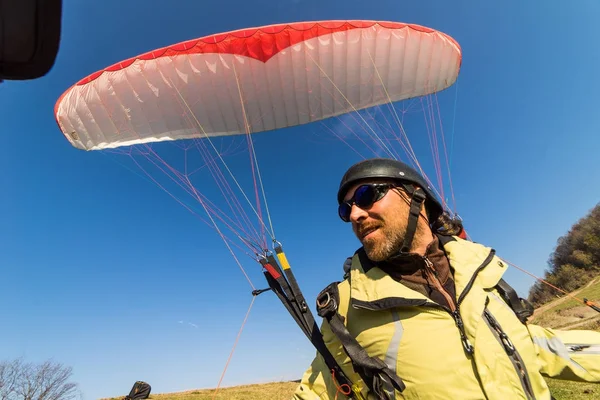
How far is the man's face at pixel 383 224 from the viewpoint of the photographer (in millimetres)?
2066

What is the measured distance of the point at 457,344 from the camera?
1.67 meters

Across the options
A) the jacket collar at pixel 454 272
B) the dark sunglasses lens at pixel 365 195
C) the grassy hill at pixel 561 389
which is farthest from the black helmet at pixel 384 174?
the grassy hill at pixel 561 389

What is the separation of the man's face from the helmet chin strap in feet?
0.10

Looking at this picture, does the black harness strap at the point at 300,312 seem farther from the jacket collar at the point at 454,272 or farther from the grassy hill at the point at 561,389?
the grassy hill at the point at 561,389

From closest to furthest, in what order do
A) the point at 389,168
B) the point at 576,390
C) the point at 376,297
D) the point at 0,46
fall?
the point at 0,46, the point at 376,297, the point at 389,168, the point at 576,390

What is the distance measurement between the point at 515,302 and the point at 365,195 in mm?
1177

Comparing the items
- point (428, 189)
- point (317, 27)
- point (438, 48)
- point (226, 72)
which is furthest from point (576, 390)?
point (226, 72)

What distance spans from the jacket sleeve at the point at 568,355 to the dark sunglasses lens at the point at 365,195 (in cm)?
130

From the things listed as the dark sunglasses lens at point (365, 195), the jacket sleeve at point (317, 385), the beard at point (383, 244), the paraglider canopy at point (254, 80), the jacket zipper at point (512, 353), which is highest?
the paraglider canopy at point (254, 80)

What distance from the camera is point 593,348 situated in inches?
71.5

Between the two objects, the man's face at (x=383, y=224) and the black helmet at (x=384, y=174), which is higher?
the black helmet at (x=384, y=174)

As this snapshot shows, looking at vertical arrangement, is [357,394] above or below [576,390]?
below

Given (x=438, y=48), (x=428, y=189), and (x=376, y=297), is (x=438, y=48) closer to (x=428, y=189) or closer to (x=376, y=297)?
(x=428, y=189)

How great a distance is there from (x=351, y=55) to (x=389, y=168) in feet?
23.3
